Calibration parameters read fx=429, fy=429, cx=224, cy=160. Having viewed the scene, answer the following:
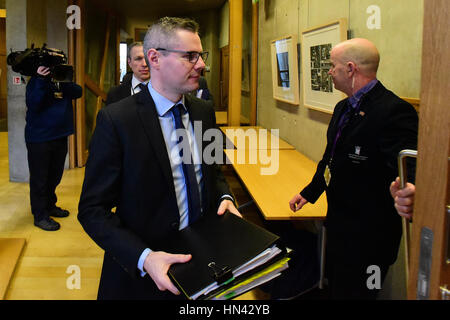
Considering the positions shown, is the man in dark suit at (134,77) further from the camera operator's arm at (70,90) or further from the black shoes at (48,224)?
the black shoes at (48,224)

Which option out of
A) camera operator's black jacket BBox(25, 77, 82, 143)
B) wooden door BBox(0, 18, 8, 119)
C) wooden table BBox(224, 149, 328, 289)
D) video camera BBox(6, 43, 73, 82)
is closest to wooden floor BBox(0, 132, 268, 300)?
wooden table BBox(224, 149, 328, 289)

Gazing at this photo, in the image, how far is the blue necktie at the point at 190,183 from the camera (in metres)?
1.54

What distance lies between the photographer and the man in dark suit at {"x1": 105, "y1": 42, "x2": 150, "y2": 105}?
3.48 m

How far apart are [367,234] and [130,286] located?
1.23 m

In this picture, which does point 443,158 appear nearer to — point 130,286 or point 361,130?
point 130,286

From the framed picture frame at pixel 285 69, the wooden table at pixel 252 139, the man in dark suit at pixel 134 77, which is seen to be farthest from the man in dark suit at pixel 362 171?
the wooden table at pixel 252 139

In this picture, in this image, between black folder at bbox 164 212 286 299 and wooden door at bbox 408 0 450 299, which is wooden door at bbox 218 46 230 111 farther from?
wooden door at bbox 408 0 450 299

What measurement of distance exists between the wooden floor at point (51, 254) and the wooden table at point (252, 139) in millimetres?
770

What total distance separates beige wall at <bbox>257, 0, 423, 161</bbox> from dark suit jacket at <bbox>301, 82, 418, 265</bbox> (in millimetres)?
337

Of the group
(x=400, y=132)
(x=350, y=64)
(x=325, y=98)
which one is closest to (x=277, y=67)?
(x=325, y=98)

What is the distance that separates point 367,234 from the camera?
2178 millimetres

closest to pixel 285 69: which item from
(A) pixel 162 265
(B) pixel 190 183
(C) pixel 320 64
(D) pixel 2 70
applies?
(C) pixel 320 64

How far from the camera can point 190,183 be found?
154 centimetres

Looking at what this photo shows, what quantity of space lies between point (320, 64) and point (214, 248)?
2.69 m
